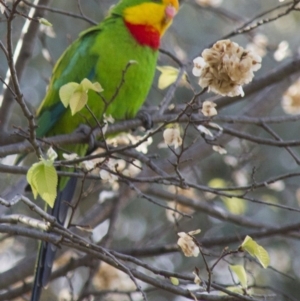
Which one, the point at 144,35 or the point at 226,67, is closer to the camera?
the point at 226,67

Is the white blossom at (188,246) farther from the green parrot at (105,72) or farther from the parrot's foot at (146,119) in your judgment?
the green parrot at (105,72)

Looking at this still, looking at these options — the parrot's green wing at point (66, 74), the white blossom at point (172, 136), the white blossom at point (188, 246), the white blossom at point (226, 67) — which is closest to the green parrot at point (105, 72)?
the parrot's green wing at point (66, 74)

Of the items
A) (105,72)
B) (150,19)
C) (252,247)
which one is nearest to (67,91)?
(252,247)

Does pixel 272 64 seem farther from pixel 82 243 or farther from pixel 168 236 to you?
pixel 82 243

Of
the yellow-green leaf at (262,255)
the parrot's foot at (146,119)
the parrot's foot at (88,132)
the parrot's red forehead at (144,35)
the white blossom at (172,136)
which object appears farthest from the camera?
the parrot's red forehead at (144,35)

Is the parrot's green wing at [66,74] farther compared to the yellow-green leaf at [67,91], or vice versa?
the parrot's green wing at [66,74]

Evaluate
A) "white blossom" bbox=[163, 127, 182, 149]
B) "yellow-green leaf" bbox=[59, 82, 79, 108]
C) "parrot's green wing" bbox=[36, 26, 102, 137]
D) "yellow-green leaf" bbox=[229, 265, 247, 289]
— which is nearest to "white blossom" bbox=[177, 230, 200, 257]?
"yellow-green leaf" bbox=[229, 265, 247, 289]

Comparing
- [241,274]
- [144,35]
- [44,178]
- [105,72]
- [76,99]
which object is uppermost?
[144,35]

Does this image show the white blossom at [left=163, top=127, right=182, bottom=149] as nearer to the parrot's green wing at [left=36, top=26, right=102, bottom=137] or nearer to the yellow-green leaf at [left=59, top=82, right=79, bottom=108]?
the yellow-green leaf at [left=59, top=82, right=79, bottom=108]

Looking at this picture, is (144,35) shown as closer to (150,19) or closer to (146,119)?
(150,19)

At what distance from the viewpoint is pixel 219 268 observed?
4.70m

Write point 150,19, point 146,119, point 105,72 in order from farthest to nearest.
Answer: point 150,19
point 105,72
point 146,119

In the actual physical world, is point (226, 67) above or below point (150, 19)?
below

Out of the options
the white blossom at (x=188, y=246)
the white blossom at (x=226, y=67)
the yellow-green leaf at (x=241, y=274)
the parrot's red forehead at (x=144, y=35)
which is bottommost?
the yellow-green leaf at (x=241, y=274)
